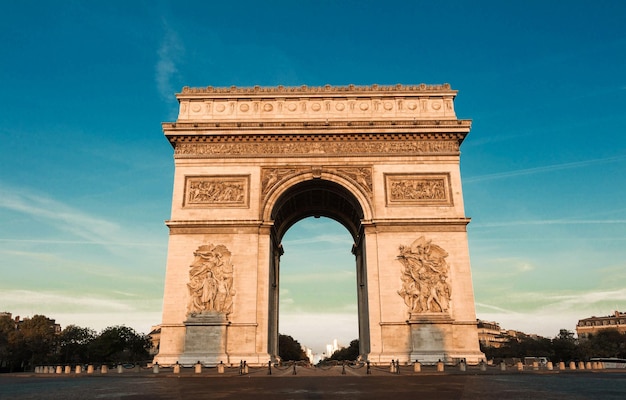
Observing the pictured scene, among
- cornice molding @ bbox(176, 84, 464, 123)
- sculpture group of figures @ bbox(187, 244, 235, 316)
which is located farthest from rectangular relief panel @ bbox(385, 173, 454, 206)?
sculpture group of figures @ bbox(187, 244, 235, 316)

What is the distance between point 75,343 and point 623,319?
90874mm

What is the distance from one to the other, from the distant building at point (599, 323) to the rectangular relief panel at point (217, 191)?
86.8 m

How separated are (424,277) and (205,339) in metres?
10.5

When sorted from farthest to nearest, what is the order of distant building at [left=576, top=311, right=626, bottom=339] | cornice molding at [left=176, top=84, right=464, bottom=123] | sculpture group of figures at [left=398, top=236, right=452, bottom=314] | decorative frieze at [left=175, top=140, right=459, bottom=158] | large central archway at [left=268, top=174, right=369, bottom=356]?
distant building at [left=576, top=311, right=626, bottom=339], cornice molding at [left=176, top=84, right=464, bottom=123], large central archway at [left=268, top=174, right=369, bottom=356], decorative frieze at [left=175, top=140, right=459, bottom=158], sculpture group of figures at [left=398, top=236, right=452, bottom=314]

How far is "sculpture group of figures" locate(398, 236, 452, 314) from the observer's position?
73.3ft

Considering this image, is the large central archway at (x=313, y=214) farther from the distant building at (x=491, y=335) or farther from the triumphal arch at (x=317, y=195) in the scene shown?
the distant building at (x=491, y=335)

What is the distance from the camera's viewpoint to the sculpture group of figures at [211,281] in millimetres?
22406

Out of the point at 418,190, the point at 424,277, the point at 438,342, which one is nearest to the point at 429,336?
the point at 438,342

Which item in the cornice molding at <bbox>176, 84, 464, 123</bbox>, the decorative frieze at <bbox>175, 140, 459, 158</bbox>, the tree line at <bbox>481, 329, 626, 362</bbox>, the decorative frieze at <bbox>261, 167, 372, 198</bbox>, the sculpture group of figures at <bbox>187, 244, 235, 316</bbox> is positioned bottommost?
the tree line at <bbox>481, 329, 626, 362</bbox>

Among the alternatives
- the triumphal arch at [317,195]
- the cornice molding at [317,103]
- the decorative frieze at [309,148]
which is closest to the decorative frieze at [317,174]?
the triumphal arch at [317,195]

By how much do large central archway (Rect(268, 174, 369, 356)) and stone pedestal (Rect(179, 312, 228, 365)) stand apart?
293 cm

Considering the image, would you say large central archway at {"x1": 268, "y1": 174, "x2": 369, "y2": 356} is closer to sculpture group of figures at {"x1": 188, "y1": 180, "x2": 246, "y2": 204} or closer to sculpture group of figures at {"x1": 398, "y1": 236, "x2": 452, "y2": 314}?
sculpture group of figures at {"x1": 188, "y1": 180, "x2": 246, "y2": 204}

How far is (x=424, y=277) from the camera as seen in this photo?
22719 millimetres

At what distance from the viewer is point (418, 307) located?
73.3 ft
